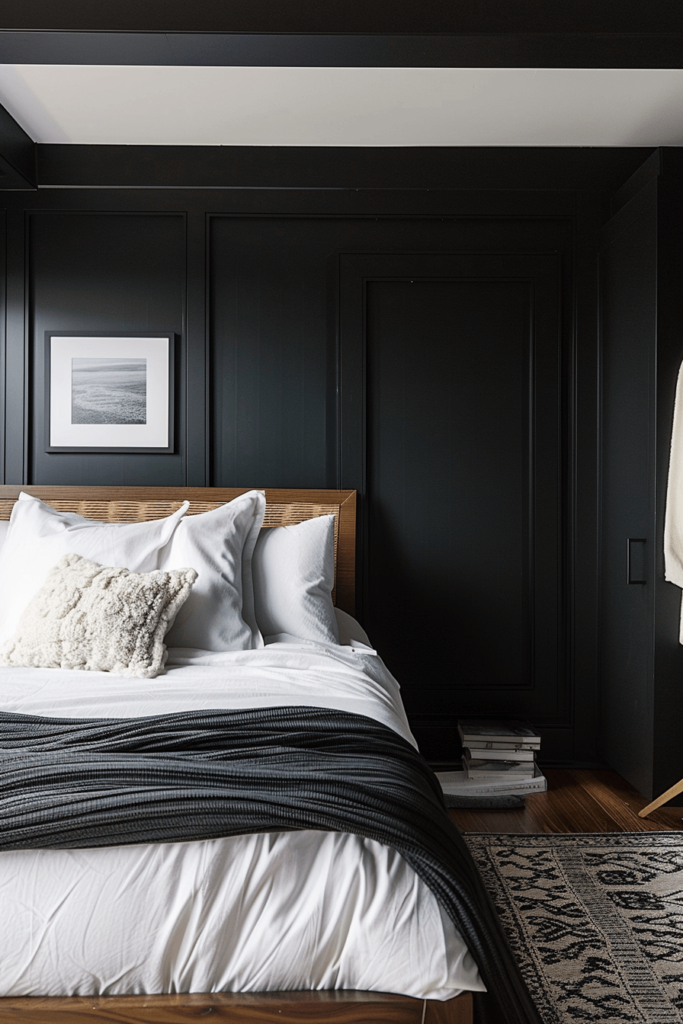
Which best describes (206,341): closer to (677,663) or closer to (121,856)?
(677,663)

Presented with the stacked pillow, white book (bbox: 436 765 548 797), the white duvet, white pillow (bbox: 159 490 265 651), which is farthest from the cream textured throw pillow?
white book (bbox: 436 765 548 797)

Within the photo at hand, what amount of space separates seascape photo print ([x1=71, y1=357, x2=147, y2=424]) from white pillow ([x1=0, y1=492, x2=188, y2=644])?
2.57 ft

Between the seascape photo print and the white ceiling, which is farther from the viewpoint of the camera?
the seascape photo print

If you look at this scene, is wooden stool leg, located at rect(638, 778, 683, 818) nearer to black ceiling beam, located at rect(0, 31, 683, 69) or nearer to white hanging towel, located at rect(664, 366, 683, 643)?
white hanging towel, located at rect(664, 366, 683, 643)

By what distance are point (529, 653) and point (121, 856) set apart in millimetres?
2584

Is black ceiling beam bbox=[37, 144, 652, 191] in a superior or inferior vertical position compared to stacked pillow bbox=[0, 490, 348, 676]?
superior

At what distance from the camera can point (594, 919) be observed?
85.1 inches

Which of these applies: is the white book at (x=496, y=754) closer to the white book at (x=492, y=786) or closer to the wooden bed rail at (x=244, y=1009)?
the white book at (x=492, y=786)

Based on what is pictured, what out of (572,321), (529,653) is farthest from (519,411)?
(529,653)

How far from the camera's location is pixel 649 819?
2.94m

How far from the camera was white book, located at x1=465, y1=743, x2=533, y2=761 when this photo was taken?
328cm

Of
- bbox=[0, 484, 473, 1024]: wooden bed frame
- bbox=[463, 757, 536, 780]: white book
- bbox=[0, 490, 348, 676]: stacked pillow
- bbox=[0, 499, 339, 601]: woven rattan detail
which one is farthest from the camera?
bbox=[0, 499, 339, 601]: woven rattan detail

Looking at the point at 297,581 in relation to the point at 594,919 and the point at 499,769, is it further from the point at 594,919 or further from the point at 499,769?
the point at 594,919

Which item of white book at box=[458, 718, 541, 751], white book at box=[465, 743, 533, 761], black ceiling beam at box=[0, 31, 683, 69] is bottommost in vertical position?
white book at box=[465, 743, 533, 761]
